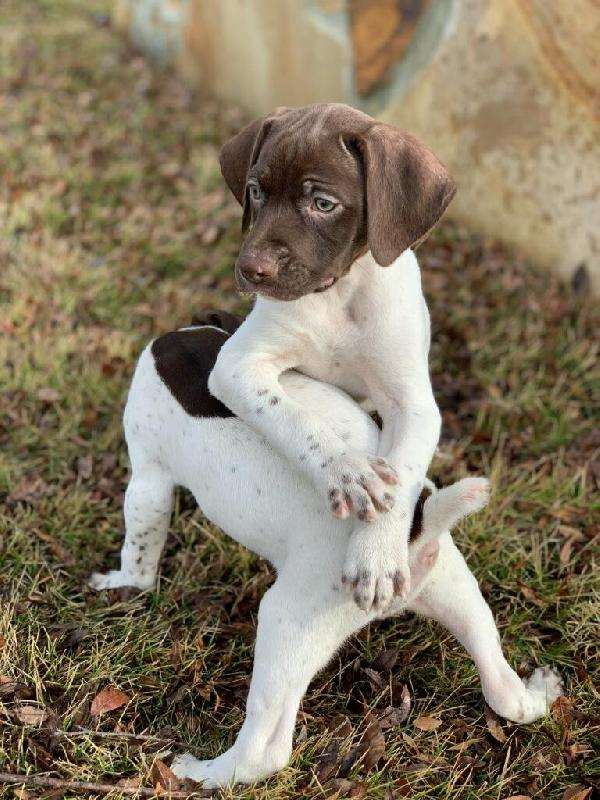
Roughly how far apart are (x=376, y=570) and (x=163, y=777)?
3.39 feet

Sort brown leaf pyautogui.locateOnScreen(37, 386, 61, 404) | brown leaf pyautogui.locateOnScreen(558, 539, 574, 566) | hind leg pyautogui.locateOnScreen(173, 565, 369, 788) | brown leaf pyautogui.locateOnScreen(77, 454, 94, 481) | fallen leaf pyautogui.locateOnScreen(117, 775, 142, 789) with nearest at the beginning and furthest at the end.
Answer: hind leg pyautogui.locateOnScreen(173, 565, 369, 788), fallen leaf pyautogui.locateOnScreen(117, 775, 142, 789), brown leaf pyautogui.locateOnScreen(558, 539, 574, 566), brown leaf pyautogui.locateOnScreen(77, 454, 94, 481), brown leaf pyautogui.locateOnScreen(37, 386, 61, 404)

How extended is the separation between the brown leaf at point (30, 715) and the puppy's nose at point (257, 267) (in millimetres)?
1671

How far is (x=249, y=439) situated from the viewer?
3.38m

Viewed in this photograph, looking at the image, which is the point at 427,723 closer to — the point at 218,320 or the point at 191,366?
the point at 191,366

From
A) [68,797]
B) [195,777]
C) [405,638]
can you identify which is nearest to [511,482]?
[405,638]

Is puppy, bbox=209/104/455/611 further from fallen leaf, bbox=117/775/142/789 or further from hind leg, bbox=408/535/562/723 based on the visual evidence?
fallen leaf, bbox=117/775/142/789

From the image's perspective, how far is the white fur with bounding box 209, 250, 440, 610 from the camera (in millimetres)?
3084

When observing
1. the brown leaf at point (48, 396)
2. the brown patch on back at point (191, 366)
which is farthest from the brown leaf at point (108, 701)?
the brown leaf at point (48, 396)

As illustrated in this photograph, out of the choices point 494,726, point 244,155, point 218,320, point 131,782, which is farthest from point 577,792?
point 244,155

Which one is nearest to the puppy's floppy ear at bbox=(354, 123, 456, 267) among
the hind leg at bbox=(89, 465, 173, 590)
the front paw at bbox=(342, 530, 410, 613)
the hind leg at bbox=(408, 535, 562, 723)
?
the front paw at bbox=(342, 530, 410, 613)

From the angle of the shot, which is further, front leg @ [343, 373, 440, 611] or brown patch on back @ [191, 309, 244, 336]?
brown patch on back @ [191, 309, 244, 336]

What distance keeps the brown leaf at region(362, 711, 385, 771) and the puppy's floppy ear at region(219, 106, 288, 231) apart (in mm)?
1901

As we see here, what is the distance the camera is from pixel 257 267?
322 cm

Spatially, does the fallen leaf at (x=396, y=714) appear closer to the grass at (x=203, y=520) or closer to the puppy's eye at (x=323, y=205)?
the grass at (x=203, y=520)
